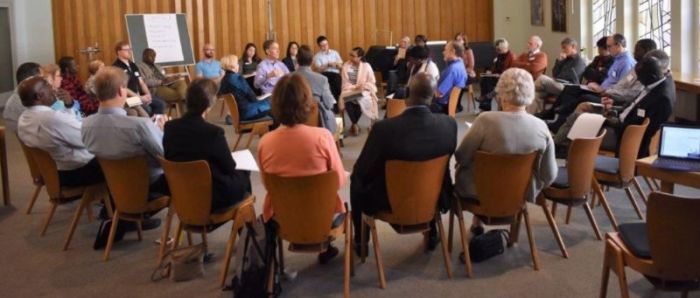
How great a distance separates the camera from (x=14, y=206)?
6117 mm

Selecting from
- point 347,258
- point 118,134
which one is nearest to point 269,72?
Answer: point 118,134

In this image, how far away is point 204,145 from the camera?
409 centimetres

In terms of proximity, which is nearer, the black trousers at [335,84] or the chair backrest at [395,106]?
the chair backrest at [395,106]

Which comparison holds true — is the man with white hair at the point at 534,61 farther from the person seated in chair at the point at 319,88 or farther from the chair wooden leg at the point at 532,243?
the chair wooden leg at the point at 532,243

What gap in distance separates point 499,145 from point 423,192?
562 mm

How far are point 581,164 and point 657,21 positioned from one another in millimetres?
6627

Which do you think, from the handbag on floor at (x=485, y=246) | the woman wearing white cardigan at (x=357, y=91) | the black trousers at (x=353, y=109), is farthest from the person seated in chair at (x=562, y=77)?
the handbag on floor at (x=485, y=246)

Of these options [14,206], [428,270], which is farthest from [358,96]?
[428,270]

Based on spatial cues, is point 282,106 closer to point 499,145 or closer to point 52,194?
point 499,145

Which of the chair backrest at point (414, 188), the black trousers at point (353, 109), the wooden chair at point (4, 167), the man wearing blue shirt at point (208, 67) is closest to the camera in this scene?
the chair backrest at point (414, 188)

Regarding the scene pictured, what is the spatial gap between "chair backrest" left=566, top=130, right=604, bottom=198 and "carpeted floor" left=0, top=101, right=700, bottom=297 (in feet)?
1.36

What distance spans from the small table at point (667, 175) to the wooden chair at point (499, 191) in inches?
24.3

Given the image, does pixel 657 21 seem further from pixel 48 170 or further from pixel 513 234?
pixel 48 170

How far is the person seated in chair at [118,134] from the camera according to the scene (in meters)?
4.51
